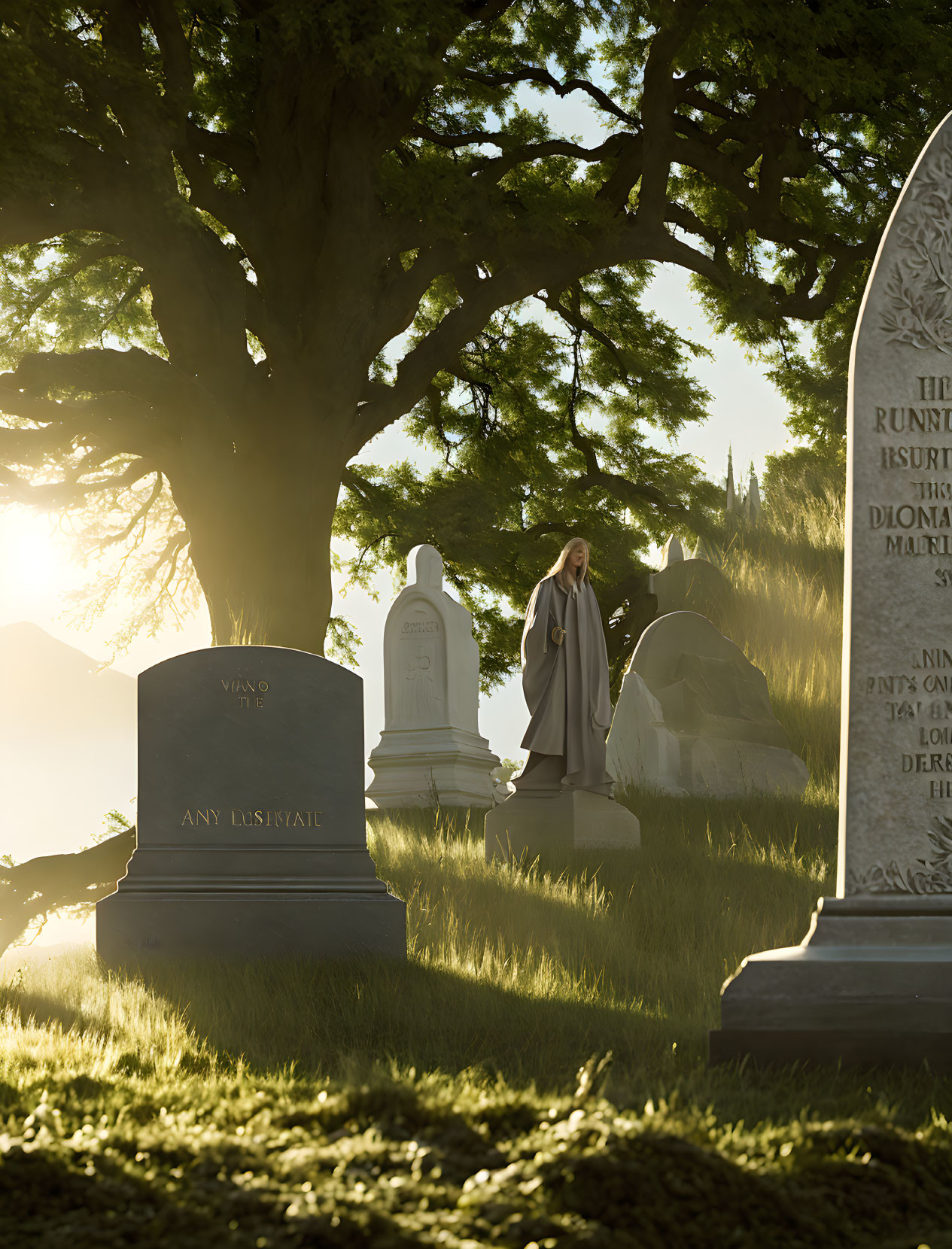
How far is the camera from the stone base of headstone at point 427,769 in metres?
14.0

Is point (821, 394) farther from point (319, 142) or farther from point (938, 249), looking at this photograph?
point (938, 249)

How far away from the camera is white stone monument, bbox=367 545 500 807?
46.4ft

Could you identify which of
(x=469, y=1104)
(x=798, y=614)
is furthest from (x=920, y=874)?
(x=798, y=614)

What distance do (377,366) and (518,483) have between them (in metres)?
3.01

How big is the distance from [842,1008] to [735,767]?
790 cm

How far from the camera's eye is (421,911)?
736 centimetres

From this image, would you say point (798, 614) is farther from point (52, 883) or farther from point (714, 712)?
point (52, 883)

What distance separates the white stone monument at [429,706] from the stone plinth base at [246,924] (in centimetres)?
697

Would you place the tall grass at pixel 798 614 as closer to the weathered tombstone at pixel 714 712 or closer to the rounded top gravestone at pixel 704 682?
the weathered tombstone at pixel 714 712

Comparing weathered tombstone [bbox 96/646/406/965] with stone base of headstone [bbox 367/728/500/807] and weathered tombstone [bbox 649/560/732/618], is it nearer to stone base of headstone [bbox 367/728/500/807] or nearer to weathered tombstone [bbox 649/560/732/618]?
stone base of headstone [bbox 367/728/500/807]

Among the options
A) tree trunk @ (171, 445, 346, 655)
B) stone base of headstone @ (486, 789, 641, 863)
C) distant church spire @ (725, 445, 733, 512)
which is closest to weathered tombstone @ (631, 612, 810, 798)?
stone base of headstone @ (486, 789, 641, 863)

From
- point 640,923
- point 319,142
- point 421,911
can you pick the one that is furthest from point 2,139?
point 640,923

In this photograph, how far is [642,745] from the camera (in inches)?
481

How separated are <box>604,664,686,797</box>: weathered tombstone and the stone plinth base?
5432mm
